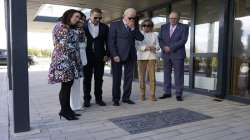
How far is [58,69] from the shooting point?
8.86 feet

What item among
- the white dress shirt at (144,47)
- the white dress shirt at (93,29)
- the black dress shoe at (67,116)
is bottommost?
the black dress shoe at (67,116)

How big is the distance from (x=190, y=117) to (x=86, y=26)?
190cm

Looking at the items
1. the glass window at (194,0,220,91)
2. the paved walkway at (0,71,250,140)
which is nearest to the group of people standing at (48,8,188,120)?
the paved walkway at (0,71,250,140)

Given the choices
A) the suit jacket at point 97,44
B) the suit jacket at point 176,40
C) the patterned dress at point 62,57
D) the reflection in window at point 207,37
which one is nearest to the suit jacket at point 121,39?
the suit jacket at point 97,44

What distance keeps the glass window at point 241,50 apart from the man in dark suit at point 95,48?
2228mm

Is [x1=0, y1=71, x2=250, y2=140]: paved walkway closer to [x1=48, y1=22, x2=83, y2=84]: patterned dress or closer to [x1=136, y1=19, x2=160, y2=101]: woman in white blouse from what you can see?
[x1=136, y1=19, x2=160, y2=101]: woman in white blouse

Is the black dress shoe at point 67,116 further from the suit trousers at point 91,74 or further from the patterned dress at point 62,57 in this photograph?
the suit trousers at point 91,74

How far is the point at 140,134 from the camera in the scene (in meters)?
2.43

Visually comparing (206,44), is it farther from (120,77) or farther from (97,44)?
(97,44)

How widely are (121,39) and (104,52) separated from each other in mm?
325

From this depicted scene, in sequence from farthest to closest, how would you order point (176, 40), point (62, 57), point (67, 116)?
1. point (176, 40)
2. point (67, 116)
3. point (62, 57)

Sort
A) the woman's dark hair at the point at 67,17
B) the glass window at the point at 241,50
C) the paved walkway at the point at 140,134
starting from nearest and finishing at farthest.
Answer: the paved walkway at the point at 140,134 < the woman's dark hair at the point at 67,17 < the glass window at the point at 241,50

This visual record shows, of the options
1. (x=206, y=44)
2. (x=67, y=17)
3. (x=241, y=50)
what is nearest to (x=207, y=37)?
(x=206, y=44)

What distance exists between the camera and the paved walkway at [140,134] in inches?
93.6
